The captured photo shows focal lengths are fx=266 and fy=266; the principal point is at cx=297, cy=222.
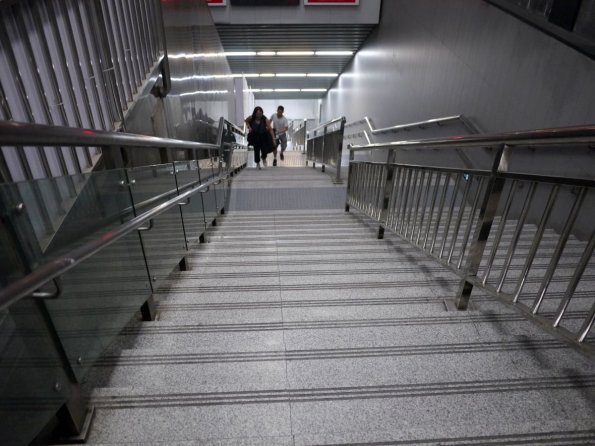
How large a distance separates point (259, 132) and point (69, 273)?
5.60m

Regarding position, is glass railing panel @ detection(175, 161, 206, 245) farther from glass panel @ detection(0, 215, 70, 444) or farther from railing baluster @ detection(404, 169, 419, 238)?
railing baluster @ detection(404, 169, 419, 238)

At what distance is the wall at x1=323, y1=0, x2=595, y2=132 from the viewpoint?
2.29 m

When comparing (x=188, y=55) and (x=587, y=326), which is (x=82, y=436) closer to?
(x=587, y=326)

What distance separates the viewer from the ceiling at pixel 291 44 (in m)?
Result: 7.12

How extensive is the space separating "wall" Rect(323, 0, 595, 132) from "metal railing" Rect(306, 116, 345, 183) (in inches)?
57.8

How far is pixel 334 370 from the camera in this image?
108cm

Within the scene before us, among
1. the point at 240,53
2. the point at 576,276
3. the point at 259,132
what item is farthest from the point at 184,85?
the point at 240,53

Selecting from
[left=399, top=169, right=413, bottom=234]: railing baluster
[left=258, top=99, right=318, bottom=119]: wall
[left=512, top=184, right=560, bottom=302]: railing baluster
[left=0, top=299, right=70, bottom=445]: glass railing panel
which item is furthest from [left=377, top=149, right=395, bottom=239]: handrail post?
[left=258, top=99, right=318, bottom=119]: wall

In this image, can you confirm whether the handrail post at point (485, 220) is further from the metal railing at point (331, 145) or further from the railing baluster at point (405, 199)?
the metal railing at point (331, 145)

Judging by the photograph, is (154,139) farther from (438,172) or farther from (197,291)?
(438,172)

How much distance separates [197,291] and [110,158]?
35.5 inches

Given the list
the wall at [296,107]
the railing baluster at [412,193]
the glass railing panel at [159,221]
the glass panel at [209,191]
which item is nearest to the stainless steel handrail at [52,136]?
the glass railing panel at [159,221]

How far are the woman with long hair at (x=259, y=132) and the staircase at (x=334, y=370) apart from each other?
4.79 meters

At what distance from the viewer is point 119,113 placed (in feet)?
8.96
